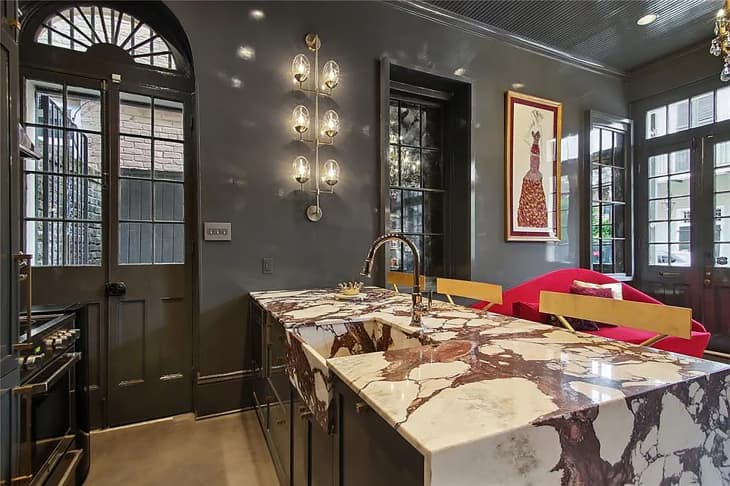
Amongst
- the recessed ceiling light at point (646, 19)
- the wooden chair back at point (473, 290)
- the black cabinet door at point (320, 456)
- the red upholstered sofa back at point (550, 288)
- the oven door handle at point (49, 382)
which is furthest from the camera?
the recessed ceiling light at point (646, 19)

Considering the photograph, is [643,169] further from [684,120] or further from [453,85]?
[453,85]

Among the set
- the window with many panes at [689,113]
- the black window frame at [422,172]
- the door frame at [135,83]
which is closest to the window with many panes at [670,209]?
the window with many panes at [689,113]

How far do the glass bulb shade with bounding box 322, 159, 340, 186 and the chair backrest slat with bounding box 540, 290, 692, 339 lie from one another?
5.88 ft

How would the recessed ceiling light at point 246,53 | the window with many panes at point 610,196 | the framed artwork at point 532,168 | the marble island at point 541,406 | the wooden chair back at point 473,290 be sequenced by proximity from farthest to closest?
the window with many panes at point 610,196
the framed artwork at point 532,168
the recessed ceiling light at point 246,53
the wooden chair back at point 473,290
the marble island at point 541,406

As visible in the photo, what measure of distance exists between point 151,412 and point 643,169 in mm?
5885

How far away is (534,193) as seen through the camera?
398 cm

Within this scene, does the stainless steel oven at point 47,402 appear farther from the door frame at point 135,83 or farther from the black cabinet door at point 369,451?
the black cabinet door at point 369,451

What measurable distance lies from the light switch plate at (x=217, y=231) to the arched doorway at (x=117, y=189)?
187 millimetres

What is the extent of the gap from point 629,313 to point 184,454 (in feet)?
7.91

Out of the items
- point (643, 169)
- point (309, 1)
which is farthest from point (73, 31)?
point (643, 169)

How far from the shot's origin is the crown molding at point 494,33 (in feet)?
10.7

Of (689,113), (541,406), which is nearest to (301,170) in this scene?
(541,406)

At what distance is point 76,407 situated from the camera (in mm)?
1722

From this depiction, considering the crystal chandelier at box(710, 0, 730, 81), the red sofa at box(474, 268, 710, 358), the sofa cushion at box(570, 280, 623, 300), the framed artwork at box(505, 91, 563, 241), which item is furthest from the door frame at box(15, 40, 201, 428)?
the crystal chandelier at box(710, 0, 730, 81)
